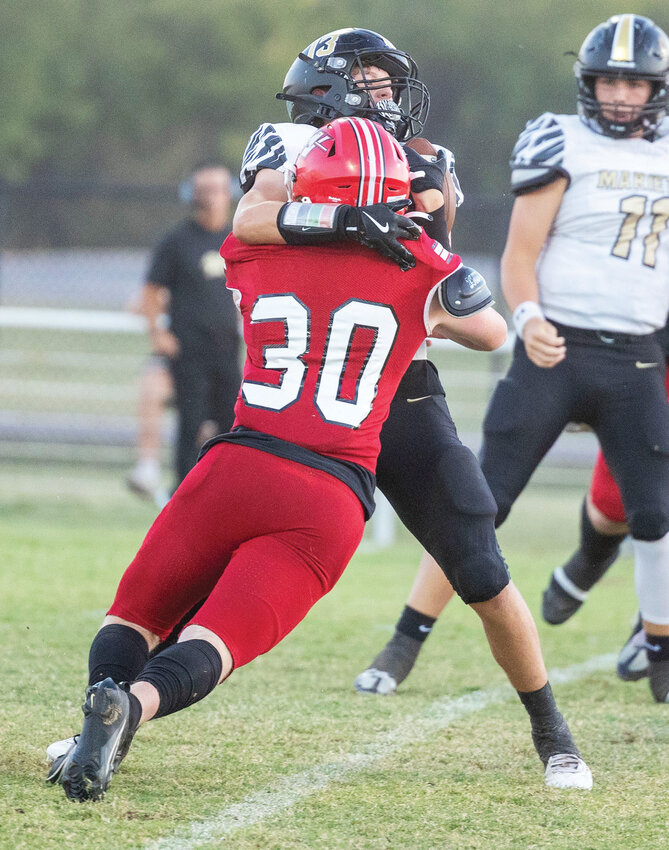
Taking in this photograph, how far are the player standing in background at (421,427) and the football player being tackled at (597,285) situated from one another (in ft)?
2.60

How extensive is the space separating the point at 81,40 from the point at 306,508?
112 ft

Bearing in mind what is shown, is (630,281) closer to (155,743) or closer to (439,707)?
(439,707)

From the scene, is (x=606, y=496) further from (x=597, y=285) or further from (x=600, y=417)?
(x=597, y=285)

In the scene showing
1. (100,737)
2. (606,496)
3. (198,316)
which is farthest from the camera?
(198,316)

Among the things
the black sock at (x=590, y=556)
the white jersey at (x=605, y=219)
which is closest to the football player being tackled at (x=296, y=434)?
the white jersey at (x=605, y=219)

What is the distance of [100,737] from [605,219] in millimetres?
2262

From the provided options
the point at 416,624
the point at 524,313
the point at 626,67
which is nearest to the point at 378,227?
the point at 524,313

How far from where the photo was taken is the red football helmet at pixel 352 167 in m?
2.49

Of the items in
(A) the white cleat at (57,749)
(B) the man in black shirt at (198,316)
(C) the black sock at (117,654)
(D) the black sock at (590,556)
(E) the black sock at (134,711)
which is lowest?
(B) the man in black shirt at (198,316)

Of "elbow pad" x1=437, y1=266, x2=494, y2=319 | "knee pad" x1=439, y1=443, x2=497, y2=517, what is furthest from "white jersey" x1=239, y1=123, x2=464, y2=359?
"knee pad" x1=439, y1=443, x2=497, y2=517

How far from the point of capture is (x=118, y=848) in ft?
7.22

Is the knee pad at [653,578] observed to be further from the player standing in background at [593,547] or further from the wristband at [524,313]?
the wristband at [524,313]

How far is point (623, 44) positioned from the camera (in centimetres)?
369

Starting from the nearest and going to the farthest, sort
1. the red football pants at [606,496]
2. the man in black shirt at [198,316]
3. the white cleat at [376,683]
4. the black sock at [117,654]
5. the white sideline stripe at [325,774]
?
the white sideline stripe at [325,774], the black sock at [117,654], the white cleat at [376,683], the red football pants at [606,496], the man in black shirt at [198,316]
